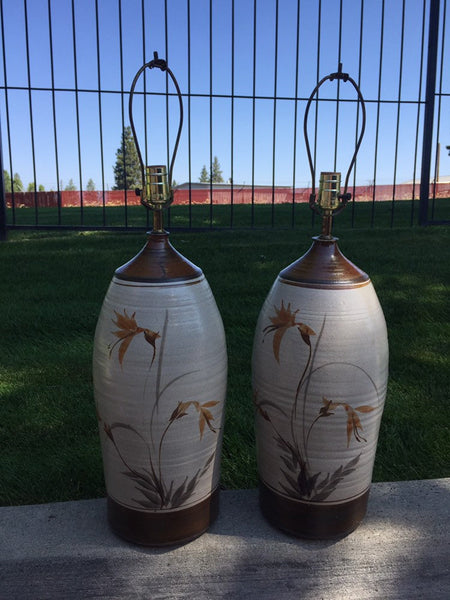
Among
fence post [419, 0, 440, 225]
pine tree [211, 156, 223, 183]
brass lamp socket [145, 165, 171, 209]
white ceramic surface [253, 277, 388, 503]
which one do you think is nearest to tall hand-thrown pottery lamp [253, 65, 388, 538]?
white ceramic surface [253, 277, 388, 503]

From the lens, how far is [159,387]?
4.03 feet

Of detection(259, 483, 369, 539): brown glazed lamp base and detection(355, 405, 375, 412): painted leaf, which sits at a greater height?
detection(355, 405, 375, 412): painted leaf

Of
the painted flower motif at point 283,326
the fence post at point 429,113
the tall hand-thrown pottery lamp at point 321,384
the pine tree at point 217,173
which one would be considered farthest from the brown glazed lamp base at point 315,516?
the pine tree at point 217,173

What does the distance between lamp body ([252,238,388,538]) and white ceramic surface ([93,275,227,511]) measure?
5.6 inches

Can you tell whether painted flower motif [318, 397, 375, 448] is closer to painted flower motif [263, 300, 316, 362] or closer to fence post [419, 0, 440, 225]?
painted flower motif [263, 300, 316, 362]

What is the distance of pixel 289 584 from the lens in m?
1.29

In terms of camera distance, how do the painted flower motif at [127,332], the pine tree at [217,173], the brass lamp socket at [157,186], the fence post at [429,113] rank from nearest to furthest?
the painted flower motif at [127,332] < the brass lamp socket at [157,186] < the fence post at [429,113] < the pine tree at [217,173]

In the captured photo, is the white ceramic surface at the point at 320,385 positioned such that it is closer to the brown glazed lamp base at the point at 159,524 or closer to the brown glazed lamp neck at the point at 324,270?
the brown glazed lamp neck at the point at 324,270

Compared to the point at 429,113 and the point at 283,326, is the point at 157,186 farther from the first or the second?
the point at 429,113

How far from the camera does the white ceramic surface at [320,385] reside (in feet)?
4.13

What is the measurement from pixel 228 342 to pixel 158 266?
5.46 ft

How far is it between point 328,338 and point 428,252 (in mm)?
3961

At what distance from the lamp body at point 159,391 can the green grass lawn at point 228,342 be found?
1.32 feet

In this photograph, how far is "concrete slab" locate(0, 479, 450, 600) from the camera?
1.28 metres
